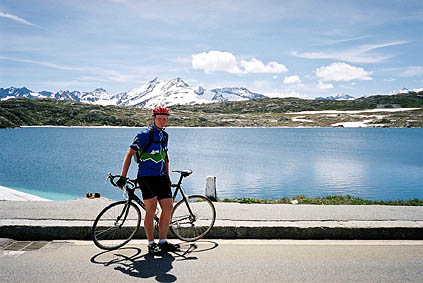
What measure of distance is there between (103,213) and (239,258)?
249 centimetres

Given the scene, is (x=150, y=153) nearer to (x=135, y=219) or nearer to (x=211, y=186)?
(x=135, y=219)

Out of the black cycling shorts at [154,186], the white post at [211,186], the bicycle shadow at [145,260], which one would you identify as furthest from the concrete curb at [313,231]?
the white post at [211,186]

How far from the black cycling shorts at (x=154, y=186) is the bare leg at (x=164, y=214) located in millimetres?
87

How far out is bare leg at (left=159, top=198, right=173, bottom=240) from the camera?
6360mm

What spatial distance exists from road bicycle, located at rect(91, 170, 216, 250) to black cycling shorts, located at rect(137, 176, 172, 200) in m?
0.23

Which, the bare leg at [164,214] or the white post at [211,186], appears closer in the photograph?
the bare leg at [164,214]

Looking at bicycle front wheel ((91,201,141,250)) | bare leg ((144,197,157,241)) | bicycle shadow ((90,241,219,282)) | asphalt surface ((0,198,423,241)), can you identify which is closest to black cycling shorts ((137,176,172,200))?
bare leg ((144,197,157,241))

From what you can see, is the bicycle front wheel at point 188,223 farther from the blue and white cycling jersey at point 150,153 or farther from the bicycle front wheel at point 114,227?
the blue and white cycling jersey at point 150,153

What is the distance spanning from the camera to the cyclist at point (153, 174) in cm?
621

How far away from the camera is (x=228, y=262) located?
19.3 ft

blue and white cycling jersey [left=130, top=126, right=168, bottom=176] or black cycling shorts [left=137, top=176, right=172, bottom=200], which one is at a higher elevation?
blue and white cycling jersey [left=130, top=126, right=168, bottom=176]

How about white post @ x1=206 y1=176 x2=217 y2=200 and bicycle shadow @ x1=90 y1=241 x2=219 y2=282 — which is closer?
bicycle shadow @ x1=90 y1=241 x2=219 y2=282

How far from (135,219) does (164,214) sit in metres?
1.22

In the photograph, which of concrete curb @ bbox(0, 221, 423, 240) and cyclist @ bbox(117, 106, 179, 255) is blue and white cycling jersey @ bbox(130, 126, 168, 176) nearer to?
cyclist @ bbox(117, 106, 179, 255)
